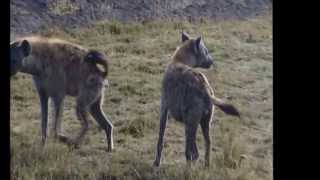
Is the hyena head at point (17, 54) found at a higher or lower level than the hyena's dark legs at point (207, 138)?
higher

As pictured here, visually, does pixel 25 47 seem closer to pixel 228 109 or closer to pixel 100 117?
pixel 100 117

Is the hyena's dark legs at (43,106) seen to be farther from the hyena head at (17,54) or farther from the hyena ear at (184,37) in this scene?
the hyena ear at (184,37)

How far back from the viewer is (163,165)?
10.5 feet

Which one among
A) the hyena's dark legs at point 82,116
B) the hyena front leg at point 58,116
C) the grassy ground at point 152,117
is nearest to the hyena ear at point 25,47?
the grassy ground at point 152,117

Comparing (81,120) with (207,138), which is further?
(81,120)

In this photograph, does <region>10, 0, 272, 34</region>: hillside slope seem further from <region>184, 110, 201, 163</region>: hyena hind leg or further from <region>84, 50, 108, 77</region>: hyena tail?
<region>184, 110, 201, 163</region>: hyena hind leg

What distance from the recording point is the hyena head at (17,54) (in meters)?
3.28

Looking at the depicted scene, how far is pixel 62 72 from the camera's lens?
10.9 feet

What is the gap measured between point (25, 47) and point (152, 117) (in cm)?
75

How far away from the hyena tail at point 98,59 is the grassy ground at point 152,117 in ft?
0.12

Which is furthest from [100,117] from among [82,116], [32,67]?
[32,67]

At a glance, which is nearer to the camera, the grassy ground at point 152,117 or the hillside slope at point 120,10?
the grassy ground at point 152,117

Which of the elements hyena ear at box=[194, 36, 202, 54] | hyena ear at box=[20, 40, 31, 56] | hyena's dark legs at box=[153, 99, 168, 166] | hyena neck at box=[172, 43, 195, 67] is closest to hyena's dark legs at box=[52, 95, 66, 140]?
hyena ear at box=[20, 40, 31, 56]
